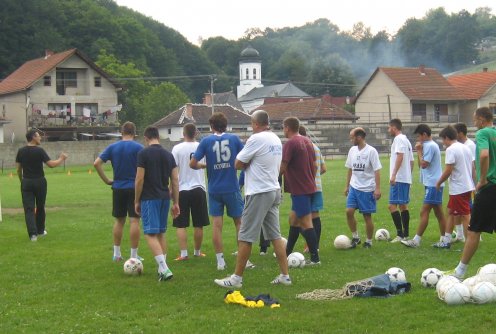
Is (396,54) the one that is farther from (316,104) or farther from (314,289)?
(314,289)

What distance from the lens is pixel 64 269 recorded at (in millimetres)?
11125

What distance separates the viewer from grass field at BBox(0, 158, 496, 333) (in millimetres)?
7383

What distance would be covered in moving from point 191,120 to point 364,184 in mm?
70369

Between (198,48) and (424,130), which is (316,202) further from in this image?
(198,48)

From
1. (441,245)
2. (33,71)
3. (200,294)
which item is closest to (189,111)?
(33,71)

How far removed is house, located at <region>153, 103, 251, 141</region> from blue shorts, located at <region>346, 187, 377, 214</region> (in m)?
69.2

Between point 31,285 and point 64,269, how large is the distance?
4.18 feet

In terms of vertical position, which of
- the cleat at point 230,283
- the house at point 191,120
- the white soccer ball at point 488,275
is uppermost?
the house at point 191,120

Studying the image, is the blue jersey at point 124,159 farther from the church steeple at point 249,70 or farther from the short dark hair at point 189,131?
the church steeple at point 249,70

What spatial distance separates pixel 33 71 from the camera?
7431 centimetres

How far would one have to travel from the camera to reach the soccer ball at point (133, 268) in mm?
10398

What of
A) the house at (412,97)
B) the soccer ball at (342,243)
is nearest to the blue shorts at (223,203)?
the soccer ball at (342,243)

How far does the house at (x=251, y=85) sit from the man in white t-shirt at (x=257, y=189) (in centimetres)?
12707

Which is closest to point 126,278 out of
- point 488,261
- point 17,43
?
point 488,261
